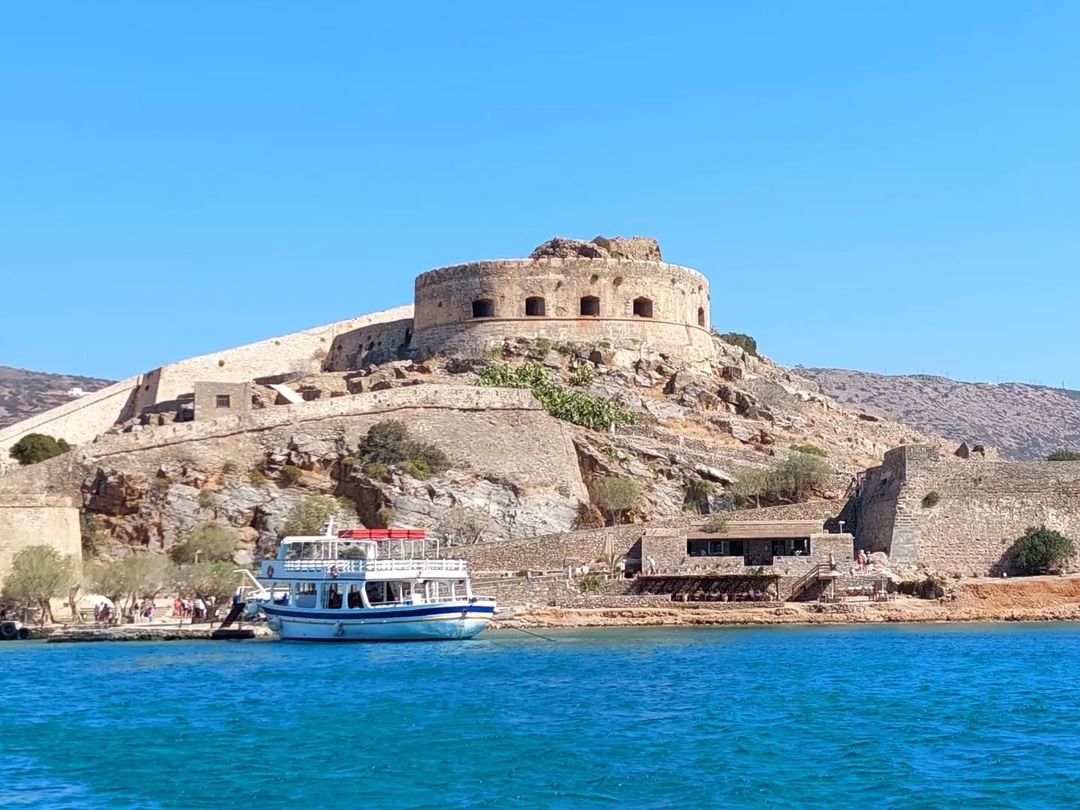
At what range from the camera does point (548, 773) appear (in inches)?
656

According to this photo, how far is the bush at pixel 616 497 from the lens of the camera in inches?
1624

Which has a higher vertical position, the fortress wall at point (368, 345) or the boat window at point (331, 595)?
the fortress wall at point (368, 345)

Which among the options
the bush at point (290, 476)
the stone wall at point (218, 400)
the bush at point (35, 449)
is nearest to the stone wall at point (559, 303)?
the stone wall at point (218, 400)

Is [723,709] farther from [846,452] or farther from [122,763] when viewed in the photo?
[846,452]

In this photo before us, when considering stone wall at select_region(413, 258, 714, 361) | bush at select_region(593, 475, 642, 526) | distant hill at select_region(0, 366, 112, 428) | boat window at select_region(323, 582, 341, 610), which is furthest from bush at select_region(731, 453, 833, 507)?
distant hill at select_region(0, 366, 112, 428)

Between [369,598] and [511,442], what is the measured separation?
10738mm

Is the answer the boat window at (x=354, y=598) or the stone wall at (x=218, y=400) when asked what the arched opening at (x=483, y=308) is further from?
the boat window at (x=354, y=598)

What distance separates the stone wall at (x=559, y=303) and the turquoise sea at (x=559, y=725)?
23.8 meters

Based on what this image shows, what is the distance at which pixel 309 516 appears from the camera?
38.2 meters

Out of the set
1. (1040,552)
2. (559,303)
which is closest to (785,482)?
(1040,552)

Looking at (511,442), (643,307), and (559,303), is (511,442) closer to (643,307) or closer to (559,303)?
(559,303)

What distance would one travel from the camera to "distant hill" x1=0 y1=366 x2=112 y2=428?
339ft

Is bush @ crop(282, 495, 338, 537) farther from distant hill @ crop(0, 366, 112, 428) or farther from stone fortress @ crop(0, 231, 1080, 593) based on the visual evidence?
distant hill @ crop(0, 366, 112, 428)

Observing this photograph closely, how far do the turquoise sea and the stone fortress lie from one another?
6.36 meters
